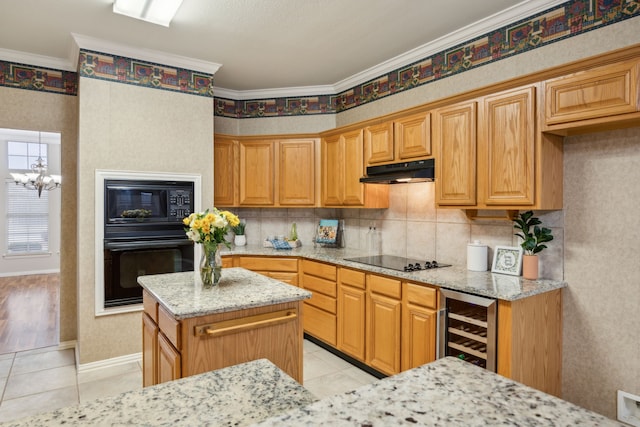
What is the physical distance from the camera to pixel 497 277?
261 cm

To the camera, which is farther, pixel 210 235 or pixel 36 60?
pixel 36 60

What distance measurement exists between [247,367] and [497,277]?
6.66ft

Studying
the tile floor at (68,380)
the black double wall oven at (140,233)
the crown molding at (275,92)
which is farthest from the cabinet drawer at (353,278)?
the crown molding at (275,92)

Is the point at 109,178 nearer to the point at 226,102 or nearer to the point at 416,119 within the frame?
the point at 226,102

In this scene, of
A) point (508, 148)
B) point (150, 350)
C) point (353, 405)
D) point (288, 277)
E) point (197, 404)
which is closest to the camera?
point (353, 405)

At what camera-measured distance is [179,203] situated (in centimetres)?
365

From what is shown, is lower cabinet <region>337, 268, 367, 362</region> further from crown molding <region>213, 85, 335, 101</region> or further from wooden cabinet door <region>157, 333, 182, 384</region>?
crown molding <region>213, 85, 335, 101</region>

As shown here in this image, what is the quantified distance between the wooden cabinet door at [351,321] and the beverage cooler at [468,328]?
31.7 inches

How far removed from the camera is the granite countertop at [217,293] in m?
1.82

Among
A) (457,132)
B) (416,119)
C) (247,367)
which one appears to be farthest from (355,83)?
(247,367)

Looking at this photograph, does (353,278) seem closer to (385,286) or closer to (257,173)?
(385,286)

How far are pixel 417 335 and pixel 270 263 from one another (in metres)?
1.80

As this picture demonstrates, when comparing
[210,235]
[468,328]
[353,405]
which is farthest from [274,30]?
[353,405]

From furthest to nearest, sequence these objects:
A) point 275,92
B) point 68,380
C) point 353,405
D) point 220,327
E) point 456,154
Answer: point 275,92 → point 68,380 → point 456,154 → point 220,327 → point 353,405
